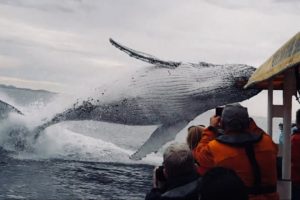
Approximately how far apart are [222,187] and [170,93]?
11.4 m

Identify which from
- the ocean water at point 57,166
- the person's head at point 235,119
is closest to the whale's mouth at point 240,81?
the ocean water at point 57,166

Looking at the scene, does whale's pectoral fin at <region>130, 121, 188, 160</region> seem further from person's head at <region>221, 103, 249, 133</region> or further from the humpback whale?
person's head at <region>221, 103, 249, 133</region>

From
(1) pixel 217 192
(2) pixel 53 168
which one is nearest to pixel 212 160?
(1) pixel 217 192

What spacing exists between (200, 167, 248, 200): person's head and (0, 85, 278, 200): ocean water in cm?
623

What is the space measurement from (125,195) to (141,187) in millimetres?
1324

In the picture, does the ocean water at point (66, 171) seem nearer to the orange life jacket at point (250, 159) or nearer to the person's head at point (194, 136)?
the person's head at point (194, 136)

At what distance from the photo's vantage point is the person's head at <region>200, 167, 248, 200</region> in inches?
120

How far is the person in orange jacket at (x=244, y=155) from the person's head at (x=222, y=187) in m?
1.21

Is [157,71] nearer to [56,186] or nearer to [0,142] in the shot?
[56,186]

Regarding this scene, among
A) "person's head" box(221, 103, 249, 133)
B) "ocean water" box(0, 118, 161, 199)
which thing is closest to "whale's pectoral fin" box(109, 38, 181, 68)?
"ocean water" box(0, 118, 161, 199)

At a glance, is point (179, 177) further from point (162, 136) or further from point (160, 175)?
point (162, 136)

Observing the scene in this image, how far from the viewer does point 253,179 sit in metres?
4.43

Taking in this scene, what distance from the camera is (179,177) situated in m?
3.81

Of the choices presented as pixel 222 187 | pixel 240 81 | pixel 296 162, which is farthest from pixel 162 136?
pixel 222 187
